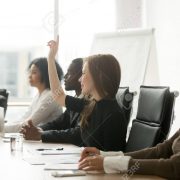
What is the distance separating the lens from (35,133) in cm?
248

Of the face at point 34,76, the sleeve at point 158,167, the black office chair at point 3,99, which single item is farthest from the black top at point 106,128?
the black office chair at point 3,99

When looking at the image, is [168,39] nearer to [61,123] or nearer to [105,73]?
[61,123]

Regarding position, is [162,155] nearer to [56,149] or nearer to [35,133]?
[56,149]

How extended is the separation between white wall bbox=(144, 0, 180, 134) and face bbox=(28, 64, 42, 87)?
52.9 inches

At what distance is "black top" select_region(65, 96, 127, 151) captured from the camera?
2.15 meters

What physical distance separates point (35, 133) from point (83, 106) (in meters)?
0.36

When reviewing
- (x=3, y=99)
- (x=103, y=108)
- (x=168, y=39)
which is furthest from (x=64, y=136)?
(x=168, y=39)

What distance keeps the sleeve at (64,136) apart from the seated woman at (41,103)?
70 centimetres

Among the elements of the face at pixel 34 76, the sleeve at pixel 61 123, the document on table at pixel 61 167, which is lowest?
the sleeve at pixel 61 123

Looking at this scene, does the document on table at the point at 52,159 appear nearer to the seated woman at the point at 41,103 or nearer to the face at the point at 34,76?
the seated woman at the point at 41,103

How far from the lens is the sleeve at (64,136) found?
2.43m

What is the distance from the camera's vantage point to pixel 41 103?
10.7 ft

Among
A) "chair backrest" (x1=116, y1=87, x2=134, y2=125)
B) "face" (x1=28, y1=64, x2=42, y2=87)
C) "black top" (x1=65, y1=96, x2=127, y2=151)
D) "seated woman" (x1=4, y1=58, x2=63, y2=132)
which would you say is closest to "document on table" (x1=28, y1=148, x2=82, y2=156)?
"black top" (x1=65, y1=96, x2=127, y2=151)

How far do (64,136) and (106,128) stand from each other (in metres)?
0.41
